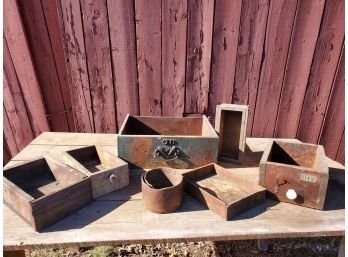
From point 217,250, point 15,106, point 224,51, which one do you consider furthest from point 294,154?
point 15,106

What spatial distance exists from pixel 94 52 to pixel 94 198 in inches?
39.2

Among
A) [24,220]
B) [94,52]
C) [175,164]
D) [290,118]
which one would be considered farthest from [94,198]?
[290,118]

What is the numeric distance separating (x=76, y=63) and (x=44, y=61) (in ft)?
0.79

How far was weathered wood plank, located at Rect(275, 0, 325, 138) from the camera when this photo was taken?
1.81 meters

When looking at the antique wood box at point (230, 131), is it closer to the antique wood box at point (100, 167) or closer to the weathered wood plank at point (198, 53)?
the weathered wood plank at point (198, 53)

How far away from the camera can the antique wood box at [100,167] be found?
138 cm

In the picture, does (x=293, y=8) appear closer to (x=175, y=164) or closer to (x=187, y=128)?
(x=187, y=128)

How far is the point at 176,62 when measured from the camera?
1956 mm

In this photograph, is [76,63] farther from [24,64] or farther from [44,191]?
[44,191]

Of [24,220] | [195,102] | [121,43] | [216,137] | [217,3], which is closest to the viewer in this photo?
[24,220]

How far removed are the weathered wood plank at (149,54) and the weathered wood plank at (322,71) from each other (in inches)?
39.7

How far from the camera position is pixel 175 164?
1626 millimetres

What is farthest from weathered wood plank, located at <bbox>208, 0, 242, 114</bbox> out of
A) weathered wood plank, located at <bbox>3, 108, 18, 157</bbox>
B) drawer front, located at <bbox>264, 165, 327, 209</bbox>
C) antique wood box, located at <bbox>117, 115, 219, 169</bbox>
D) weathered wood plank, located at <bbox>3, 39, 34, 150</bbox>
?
weathered wood plank, located at <bbox>3, 108, 18, 157</bbox>

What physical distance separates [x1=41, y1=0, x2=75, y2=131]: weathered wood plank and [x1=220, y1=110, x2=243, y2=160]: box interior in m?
1.14
